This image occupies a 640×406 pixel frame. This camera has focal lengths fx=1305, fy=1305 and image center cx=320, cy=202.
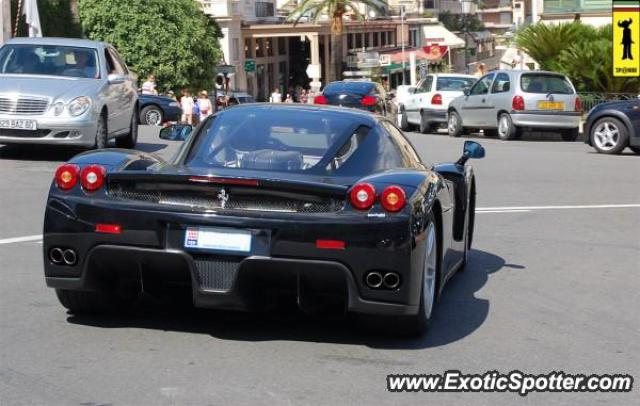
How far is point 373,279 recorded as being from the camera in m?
6.86

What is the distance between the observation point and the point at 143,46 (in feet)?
189

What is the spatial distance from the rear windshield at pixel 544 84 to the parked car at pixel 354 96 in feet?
13.1

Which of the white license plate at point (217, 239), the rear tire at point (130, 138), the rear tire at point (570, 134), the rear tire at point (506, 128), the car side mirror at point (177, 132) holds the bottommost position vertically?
the rear tire at point (570, 134)

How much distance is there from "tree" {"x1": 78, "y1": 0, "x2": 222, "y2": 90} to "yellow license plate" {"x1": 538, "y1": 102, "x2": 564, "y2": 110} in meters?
30.9

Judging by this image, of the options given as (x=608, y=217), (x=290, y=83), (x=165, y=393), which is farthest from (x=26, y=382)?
(x=290, y=83)

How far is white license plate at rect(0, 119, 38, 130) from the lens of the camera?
17.2 meters

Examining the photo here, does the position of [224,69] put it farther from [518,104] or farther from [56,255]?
[56,255]

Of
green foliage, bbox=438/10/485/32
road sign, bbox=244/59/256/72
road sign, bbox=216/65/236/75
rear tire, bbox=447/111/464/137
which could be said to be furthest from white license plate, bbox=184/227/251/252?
green foliage, bbox=438/10/485/32

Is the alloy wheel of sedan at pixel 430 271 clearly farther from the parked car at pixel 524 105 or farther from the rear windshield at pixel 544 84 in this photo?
the rear windshield at pixel 544 84

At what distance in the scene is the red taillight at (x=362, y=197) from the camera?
6.81 meters

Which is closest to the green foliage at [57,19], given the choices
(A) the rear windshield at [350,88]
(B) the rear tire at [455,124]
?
(A) the rear windshield at [350,88]

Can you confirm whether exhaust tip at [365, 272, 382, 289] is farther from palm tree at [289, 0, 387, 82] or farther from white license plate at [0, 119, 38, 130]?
palm tree at [289, 0, 387, 82]

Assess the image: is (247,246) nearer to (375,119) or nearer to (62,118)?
(375,119)

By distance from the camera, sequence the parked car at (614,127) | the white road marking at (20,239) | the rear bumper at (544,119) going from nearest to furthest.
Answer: the white road marking at (20,239) < the parked car at (614,127) < the rear bumper at (544,119)
